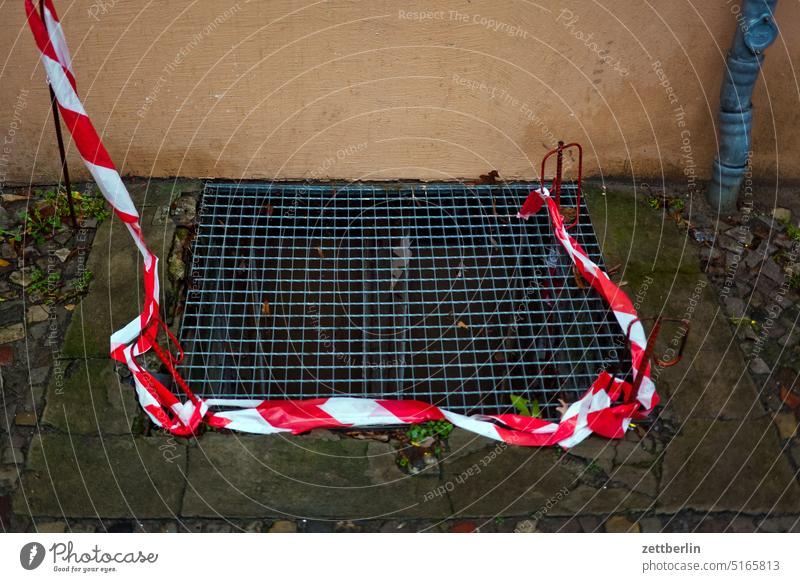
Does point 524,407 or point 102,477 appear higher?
point 524,407

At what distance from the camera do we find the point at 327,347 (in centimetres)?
543

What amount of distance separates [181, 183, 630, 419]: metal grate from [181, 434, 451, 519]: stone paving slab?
0.69 meters

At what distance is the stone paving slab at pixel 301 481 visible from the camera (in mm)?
3738

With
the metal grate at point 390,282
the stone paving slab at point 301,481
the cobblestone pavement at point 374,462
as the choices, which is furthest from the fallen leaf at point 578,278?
the stone paving slab at point 301,481

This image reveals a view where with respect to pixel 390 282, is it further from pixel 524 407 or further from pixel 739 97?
pixel 739 97

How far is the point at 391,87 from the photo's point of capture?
5016 millimetres

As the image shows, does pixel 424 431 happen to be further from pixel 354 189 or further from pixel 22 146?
pixel 22 146

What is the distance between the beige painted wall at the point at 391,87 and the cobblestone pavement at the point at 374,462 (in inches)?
49.7

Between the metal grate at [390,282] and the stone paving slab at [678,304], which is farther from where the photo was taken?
the metal grate at [390,282]

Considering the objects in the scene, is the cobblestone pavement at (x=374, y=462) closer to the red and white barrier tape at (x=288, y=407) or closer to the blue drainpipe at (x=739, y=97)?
the red and white barrier tape at (x=288, y=407)

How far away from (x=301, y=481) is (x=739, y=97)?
3546mm

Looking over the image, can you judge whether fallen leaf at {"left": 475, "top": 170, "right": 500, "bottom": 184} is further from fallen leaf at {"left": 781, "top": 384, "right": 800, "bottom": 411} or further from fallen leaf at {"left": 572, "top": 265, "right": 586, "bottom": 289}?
fallen leaf at {"left": 781, "top": 384, "right": 800, "bottom": 411}

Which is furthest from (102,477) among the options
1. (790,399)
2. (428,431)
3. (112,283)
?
(790,399)

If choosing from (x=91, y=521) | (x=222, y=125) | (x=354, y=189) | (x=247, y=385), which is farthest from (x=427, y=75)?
(x=91, y=521)
